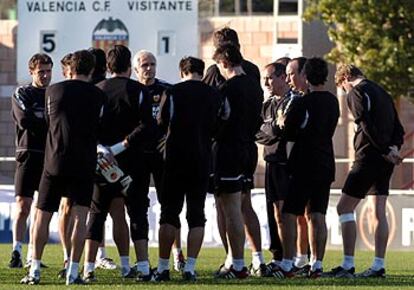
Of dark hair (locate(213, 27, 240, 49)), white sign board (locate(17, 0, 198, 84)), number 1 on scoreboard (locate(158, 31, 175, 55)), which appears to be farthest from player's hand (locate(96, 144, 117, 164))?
number 1 on scoreboard (locate(158, 31, 175, 55))

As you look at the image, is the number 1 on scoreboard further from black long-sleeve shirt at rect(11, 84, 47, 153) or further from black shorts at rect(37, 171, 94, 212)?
black shorts at rect(37, 171, 94, 212)

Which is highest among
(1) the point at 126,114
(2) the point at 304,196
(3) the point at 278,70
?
(3) the point at 278,70

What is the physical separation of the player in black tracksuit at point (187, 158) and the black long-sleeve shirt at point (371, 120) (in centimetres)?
161

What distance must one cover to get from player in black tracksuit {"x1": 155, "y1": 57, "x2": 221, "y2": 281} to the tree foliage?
51.5ft

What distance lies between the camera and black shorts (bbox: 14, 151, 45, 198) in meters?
17.7

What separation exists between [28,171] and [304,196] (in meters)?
3.31

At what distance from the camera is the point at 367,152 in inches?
656

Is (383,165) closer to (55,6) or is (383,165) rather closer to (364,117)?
(364,117)

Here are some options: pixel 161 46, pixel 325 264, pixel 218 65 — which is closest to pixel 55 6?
pixel 161 46

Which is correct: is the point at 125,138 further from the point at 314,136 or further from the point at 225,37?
the point at 314,136

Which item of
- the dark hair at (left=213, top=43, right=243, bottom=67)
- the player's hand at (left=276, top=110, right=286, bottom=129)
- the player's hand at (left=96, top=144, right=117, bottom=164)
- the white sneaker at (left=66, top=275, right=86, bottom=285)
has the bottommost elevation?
the white sneaker at (left=66, top=275, right=86, bottom=285)

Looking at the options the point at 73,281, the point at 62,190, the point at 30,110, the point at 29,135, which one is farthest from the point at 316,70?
the point at 29,135

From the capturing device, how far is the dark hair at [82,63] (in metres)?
15.2

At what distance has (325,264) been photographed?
65.0ft
